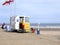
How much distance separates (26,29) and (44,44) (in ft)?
51.8

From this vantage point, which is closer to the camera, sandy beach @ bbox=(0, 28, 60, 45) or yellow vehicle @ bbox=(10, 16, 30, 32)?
sandy beach @ bbox=(0, 28, 60, 45)

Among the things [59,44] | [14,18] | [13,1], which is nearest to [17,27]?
[14,18]

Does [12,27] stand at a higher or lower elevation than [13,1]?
lower

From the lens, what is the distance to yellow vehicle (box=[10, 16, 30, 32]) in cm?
3444

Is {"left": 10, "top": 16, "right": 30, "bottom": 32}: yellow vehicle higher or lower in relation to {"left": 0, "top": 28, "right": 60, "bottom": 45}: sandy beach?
Result: higher

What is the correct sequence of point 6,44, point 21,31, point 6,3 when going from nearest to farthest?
point 6,44, point 21,31, point 6,3

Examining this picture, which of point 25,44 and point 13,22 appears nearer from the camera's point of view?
point 25,44

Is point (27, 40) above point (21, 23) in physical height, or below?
below

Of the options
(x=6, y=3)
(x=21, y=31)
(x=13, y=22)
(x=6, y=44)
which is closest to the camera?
(x=6, y=44)

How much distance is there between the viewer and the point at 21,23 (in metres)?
35.2

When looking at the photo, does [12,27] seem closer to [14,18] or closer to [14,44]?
[14,18]

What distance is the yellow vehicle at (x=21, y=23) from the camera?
113 feet

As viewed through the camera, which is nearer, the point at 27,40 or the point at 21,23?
the point at 27,40

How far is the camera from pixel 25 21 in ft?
114
